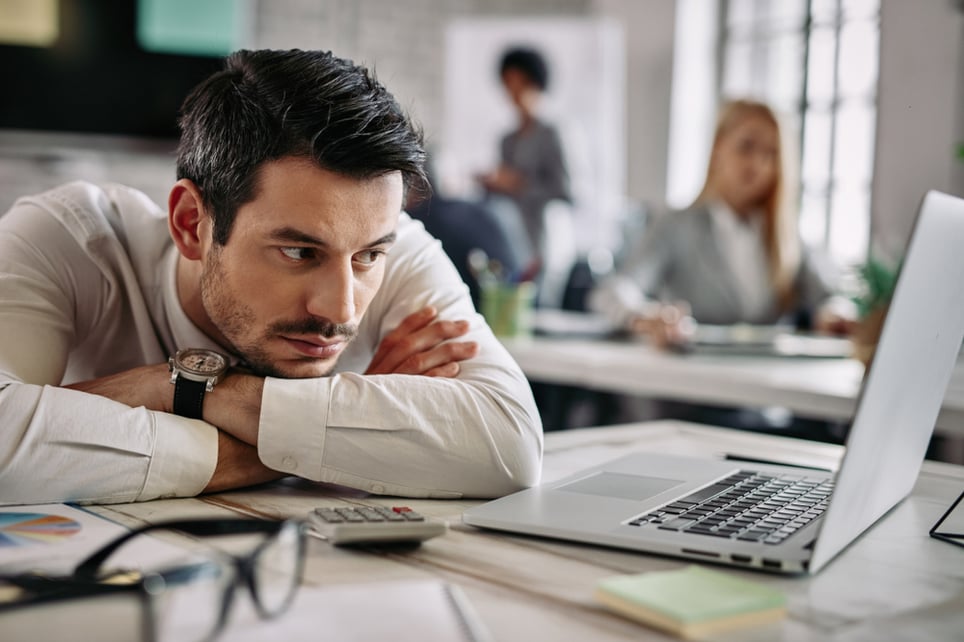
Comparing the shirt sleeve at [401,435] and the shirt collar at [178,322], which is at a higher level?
the shirt collar at [178,322]

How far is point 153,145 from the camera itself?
544 centimetres

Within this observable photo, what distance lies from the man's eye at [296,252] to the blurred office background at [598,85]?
3.77 metres

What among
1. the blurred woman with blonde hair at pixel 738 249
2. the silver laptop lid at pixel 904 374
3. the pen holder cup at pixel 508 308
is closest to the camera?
the silver laptop lid at pixel 904 374

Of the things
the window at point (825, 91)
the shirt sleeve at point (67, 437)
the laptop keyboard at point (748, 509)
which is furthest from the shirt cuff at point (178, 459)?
the window at point (825, 91)

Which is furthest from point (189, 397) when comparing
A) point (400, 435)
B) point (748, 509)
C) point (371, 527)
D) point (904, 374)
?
point (904, 374)

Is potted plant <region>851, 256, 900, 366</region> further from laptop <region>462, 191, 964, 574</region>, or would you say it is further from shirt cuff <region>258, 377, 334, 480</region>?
shirt cuff <region>258, 377, 334, 480</region>

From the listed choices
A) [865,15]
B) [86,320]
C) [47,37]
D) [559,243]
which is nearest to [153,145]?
[47,37]

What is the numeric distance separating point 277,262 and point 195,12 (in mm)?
4708

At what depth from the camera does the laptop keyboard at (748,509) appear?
94 cm

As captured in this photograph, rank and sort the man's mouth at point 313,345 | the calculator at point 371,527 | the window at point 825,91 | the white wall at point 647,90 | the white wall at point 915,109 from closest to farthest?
the calculator at point 371,527 → the man's mouth at point 313,345 → the white wall at point 915,109 → the window at point 825,91 → the white wall at point 647,90

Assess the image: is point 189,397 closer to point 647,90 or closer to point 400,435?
point 400,435

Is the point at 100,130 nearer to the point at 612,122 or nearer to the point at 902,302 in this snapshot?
the point at 612,122

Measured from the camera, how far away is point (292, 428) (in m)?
1.13

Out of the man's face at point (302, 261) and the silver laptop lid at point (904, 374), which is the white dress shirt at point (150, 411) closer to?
the man's face at point (302, 261)
